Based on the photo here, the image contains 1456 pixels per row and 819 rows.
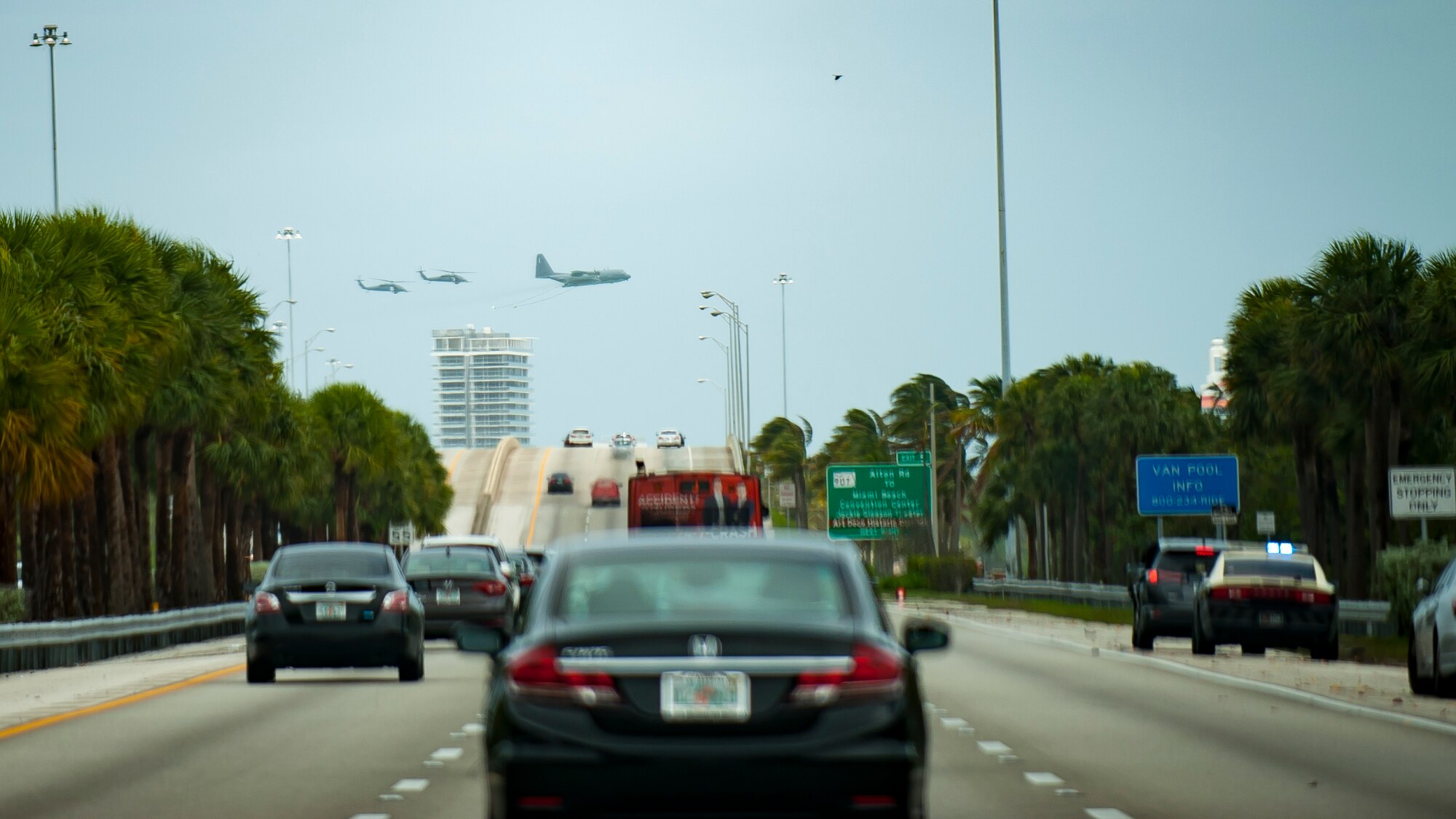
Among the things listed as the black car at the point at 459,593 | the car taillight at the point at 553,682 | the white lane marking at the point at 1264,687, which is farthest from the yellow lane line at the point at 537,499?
the car taillight at the point at 553,682

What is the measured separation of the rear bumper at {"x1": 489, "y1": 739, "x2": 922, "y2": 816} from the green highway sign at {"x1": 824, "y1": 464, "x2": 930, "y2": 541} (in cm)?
5957

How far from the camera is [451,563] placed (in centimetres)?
3025

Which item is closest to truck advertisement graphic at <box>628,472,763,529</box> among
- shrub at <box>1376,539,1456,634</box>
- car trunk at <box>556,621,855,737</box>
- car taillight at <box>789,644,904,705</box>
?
shrub at <box>1376,539,1456,634</box>

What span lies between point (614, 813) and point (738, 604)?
3.74ft

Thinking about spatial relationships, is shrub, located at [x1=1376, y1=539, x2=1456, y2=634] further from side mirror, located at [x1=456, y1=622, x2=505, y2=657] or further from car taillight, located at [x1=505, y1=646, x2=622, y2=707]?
car taillight, located at [x1=505, y1=646, x2=622, y2=707]

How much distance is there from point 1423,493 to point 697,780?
24850 mm

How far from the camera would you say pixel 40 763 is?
14344mm

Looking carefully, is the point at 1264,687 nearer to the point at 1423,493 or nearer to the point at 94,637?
the point at 1423,493

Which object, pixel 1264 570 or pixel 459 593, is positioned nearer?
pixel 1264 570

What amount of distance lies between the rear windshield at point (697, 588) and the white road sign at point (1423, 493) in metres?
23.5

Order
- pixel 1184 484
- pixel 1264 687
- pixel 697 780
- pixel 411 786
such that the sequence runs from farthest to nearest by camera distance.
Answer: pixel 1184 484 → pixel 1264 687 → pixel 411 786 → pixel 697 780

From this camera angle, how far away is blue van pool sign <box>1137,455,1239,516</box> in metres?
48.8

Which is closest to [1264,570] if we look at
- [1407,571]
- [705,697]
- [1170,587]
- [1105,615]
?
[1170,587]

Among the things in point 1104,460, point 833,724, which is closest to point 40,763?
point 833,724
